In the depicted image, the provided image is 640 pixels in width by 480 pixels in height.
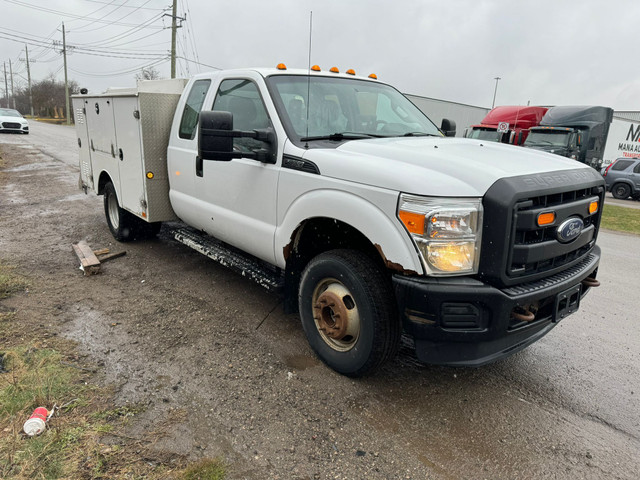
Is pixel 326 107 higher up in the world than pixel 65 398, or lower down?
higher up

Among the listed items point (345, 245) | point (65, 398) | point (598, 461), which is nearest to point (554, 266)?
point (598, 461)

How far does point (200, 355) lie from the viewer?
3.53 meters

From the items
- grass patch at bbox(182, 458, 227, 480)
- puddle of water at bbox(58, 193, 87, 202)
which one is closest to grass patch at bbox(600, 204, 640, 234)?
grass patch at bbox(182, 458, 227, 480)

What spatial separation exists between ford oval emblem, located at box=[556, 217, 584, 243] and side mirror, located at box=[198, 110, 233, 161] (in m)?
2.18

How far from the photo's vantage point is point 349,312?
3086 millimetres

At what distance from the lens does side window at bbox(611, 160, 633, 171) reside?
17031mm

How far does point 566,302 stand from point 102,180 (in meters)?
5.98

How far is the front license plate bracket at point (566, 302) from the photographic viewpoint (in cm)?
285

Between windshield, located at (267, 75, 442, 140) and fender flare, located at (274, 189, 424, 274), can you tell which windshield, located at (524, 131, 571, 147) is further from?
fender flare, located at (274, 189, 424, 274)

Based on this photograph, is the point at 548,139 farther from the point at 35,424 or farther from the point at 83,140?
the point at 35,424

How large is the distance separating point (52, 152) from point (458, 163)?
19.7 meters

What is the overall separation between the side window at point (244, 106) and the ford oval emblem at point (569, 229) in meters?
2.21

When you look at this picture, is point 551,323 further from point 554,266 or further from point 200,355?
point 200,355

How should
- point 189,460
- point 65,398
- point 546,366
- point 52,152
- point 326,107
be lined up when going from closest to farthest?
1. point 189,460
2. point 65,398
3. point 546,366
4. point 326,107
5. point 52,152
